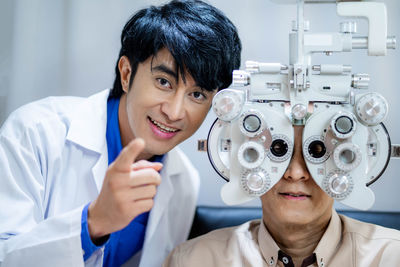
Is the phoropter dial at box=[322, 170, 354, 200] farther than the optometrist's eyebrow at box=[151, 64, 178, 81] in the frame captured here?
No

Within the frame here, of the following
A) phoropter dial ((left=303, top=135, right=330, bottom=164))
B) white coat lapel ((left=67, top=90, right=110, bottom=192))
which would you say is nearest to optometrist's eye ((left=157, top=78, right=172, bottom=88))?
white coat lapel ((left=67, top=90, right=110, bottom=192))

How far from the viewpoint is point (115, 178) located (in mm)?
1076

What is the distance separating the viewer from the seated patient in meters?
1.28

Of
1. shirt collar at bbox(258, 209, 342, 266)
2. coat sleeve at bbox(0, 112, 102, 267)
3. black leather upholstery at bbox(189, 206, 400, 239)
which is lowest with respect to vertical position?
black leather upholstery at bbox(189, 206, 400, 239)

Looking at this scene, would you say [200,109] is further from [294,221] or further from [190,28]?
[294,221]

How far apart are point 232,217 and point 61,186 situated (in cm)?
71

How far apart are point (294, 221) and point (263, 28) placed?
984 millimetres

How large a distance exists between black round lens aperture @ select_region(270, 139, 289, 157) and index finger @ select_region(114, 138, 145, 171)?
339mm

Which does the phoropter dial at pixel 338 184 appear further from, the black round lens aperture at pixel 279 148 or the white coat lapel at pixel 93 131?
the white coat lapel at pixel 93 131

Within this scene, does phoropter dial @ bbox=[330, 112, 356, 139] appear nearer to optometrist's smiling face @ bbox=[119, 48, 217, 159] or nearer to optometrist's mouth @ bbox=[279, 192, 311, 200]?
optometrist's mouth @ bbox=[279, 192, 311, 200]

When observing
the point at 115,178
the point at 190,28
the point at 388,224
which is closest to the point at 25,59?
the point at 190,28

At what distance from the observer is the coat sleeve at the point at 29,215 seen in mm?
1230

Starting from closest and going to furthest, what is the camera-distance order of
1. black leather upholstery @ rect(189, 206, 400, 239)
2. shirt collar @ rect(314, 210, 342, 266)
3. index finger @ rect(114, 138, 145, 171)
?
index finger @ rect(114, 138, 145, 171) < shirt collar @ rect(314, 210, 342, 266) < black leather upholstery @ rect(189, 206, 400, 239)

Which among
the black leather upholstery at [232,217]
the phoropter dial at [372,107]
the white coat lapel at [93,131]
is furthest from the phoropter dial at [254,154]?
the black leather upholstery at [232,217]
